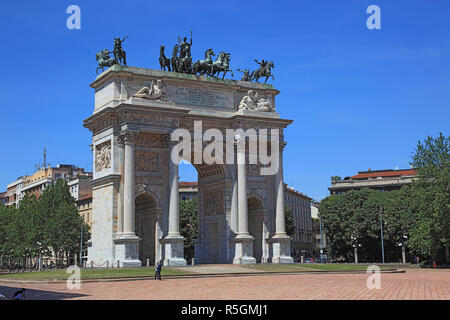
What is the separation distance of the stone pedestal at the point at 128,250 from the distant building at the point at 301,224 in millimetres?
73033

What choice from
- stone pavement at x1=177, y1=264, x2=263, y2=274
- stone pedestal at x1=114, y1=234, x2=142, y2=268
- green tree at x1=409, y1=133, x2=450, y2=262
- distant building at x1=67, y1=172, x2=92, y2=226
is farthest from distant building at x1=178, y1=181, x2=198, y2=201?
stone pavement at x1=177, y1=264, x2=263, y2=274

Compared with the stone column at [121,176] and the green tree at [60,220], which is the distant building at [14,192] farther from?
the stone column at [121,176]

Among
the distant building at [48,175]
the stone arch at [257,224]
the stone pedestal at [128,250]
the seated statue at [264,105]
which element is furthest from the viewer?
the distant building at [48,175]

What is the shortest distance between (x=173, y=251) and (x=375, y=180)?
80.2 m

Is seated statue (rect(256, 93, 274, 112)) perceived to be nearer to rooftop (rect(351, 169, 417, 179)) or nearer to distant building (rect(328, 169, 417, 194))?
distant building (rect(328, 169, 417, 194))

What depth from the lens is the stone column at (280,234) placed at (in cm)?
5616

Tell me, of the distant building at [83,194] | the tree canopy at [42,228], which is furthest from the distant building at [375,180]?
the tree canopy at [42,228]

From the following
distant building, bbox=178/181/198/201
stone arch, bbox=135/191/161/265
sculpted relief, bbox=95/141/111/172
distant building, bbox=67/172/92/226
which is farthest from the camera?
distant building, bbox=178/181/198/201

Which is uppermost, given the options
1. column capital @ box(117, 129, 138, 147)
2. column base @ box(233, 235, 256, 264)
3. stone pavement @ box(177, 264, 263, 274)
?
column capital @ box(117, 129, 138, 147)

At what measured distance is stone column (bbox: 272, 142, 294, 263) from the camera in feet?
184

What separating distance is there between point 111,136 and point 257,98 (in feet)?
47.8

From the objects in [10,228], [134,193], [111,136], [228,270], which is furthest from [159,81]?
[10,228]

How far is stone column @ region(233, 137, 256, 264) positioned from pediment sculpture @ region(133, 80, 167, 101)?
796 cm
